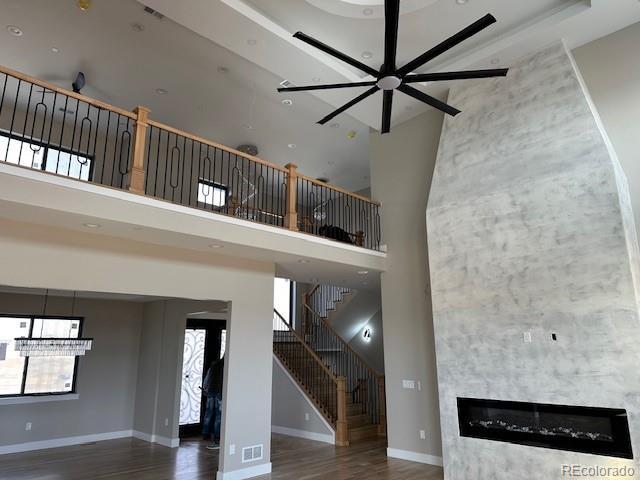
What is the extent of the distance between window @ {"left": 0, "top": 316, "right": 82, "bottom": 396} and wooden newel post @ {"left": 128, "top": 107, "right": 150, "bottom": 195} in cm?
459

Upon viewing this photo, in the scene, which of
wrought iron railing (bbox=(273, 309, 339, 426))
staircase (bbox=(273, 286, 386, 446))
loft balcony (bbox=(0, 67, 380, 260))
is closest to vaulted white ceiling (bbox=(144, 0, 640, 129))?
loft balcony (bbox=(0, 67, 380, 260))

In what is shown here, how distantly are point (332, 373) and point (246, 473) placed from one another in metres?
2.91

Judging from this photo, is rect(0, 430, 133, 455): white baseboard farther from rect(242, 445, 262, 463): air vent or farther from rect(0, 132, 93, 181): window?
rect(0, 132, 93, 181): window

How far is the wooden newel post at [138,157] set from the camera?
15.5 feet

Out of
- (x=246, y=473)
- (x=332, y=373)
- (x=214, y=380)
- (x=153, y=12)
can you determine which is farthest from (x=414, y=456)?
(x=153, y=12)

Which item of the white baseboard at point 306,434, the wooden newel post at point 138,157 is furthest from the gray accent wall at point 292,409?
the wooden newel post at point 138,157

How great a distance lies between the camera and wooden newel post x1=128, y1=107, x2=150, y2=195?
4.74 m

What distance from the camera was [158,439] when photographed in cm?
776

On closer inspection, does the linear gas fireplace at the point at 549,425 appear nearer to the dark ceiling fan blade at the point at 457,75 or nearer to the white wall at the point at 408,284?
the white wall at the point at 408,284

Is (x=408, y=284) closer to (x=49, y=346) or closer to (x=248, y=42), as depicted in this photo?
(x=248, y=42)

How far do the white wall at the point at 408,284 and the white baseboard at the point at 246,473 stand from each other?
81.7 inches

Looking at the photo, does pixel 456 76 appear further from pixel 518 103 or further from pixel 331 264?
pixel 331 264

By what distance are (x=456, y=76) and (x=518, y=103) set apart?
2.71 m

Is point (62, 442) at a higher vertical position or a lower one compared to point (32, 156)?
lower
